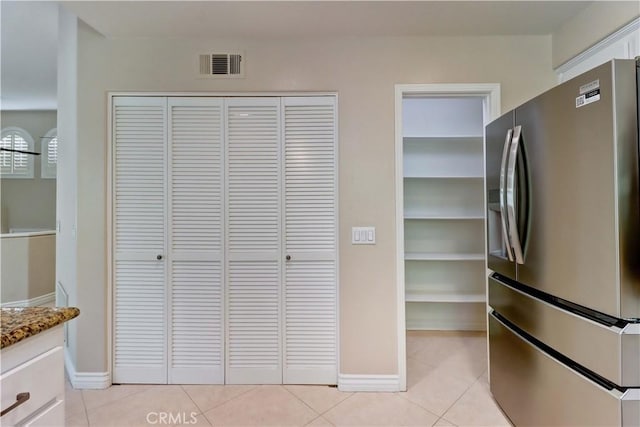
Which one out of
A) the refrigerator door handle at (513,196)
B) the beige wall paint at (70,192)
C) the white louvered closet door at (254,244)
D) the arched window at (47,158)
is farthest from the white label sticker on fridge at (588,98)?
the arched window at (47,158)

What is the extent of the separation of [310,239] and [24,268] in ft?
12.8

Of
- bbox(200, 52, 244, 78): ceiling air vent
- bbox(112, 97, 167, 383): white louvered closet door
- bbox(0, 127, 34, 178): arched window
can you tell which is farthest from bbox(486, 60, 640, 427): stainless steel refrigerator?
Answer: bbox(0, 127, 34, 178): arched window

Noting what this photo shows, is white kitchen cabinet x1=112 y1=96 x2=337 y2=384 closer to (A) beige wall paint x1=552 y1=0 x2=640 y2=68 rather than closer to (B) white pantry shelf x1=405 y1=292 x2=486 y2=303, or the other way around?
(B) white pantry shelf x1=405 y1=292 x2=486 y2=303

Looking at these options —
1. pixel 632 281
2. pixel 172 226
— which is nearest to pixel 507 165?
pixel 632 281

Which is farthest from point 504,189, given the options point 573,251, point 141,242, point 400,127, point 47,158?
point 47,158

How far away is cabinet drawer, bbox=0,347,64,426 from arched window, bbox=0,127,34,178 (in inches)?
216

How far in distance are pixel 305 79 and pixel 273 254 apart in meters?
1.29

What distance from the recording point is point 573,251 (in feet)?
4.00

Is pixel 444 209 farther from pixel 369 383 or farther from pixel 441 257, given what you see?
pixel 369 383

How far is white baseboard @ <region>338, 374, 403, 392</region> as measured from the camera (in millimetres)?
2057

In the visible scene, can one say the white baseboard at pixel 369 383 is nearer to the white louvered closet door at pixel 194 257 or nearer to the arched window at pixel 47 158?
the white louvered closet door at pixel 194 257

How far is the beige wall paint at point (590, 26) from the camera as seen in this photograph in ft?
5.12

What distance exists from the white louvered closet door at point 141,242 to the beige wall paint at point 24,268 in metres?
2.61

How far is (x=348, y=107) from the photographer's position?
82.7 inches
